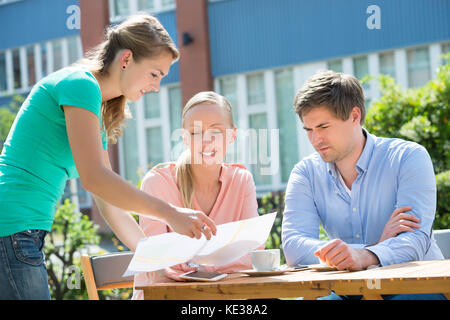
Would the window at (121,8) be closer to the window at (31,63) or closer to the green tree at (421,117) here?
the window at (31,63)

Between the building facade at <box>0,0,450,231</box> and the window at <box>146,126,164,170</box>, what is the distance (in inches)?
0.8

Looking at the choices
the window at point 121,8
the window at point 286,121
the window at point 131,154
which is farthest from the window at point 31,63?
the window at point 286,121

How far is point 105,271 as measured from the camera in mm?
2682

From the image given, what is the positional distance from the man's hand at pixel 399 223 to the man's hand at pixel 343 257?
0.88 ft

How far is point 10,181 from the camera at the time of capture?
5.68ft

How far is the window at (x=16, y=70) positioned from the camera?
1369 cm

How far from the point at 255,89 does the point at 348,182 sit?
781 centimetres

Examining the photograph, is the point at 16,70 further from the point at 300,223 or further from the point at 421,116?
the point at 300,223

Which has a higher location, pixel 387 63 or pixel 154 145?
pixel 387 63

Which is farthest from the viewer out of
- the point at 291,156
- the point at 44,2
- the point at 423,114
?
the point at 44,2

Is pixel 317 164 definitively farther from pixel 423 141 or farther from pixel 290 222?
pixel 423 141

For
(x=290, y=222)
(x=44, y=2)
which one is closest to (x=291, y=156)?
(x=44, y=2)

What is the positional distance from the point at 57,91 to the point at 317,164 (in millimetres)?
1273

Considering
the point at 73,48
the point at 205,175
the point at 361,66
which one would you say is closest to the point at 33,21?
the point at 73,48
